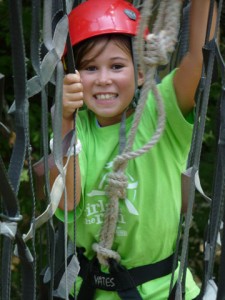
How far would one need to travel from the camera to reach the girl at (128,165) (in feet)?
4.64

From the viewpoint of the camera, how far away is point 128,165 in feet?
4.77

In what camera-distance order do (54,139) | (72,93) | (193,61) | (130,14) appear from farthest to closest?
(130,14) → (193,61) → (72,93) → (54,139)

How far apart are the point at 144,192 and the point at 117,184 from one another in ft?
0.38

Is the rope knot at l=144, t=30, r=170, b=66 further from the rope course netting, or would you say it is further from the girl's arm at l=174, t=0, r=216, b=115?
the girl's arm at l=174, t=0, r=216, b=115

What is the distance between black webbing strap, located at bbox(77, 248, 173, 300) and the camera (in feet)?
4.79

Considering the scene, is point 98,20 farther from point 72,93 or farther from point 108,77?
point 72,93

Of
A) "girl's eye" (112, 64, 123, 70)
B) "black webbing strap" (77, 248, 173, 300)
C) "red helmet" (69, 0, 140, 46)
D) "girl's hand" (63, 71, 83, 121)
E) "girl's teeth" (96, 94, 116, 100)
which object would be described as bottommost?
"black webbing strap" (77, 248, 173, 300)

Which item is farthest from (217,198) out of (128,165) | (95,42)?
(95,42)

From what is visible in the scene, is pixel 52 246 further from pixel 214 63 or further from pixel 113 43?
pixel 113 43

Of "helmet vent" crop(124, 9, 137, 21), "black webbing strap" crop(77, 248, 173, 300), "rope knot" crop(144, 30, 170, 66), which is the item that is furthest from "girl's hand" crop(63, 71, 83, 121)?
"black webbing strap" crop(77, 248, 173, 300)

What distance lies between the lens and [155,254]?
148 cm

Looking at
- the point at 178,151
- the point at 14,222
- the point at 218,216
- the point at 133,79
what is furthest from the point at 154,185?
the point at 14,222

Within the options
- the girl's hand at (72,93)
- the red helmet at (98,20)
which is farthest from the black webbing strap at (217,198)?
the red helmet at (98,20)

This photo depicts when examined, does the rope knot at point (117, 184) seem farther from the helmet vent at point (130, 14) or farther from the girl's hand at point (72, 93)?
the helmet vent at point (130, 14)
